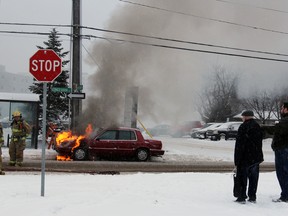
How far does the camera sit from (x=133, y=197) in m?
6.37

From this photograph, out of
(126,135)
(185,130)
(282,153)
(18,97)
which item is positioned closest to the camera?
(282,153)

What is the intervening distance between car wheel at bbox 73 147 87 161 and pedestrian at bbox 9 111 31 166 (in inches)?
127

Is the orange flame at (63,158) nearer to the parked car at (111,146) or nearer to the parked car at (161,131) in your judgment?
the parked car at (111,146)

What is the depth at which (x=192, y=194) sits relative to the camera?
6973mm

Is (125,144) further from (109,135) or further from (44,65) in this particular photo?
(44,65)

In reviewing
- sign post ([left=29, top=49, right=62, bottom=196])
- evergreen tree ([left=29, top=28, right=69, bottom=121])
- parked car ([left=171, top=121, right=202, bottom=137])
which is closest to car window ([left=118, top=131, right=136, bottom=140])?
sign post ([left=29, top=49, right=62, bottom=196])

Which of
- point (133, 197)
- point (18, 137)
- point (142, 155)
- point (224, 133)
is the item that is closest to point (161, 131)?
point (224, 133)

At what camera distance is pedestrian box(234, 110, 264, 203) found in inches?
251

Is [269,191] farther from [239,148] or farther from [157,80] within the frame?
[157,80]

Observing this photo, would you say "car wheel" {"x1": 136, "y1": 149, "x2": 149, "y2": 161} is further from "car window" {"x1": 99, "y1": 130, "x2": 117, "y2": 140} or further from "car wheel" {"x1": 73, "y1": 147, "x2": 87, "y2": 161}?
"car wheel" {"x1": 73, "y1": 147, "x2": 87, "y2": 161}

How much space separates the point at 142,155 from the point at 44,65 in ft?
31.0

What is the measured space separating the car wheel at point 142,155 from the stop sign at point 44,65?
30.5 feet

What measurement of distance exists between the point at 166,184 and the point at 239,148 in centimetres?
213

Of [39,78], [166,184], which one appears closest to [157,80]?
[166,184]
